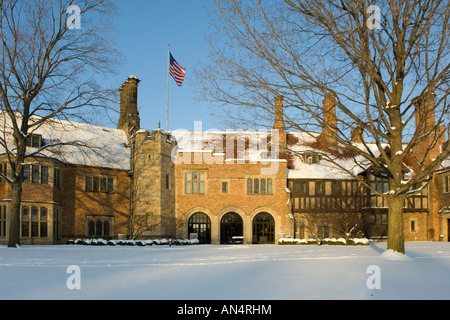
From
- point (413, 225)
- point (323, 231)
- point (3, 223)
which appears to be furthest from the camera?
point (413, 225)

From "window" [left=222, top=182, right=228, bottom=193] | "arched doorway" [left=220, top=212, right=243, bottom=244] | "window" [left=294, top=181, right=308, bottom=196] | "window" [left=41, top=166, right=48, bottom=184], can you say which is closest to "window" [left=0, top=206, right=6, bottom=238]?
"window" [left=41, top=166, right=48, bottom=184]

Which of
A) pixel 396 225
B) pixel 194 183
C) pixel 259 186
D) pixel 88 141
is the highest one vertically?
pixel 88 141

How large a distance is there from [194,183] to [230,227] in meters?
4.02

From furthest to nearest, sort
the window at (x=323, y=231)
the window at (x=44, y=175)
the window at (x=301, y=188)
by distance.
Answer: the window at (x=301, y=188)
the window at (x=323, y=231)
the window at (x=44, y=175)

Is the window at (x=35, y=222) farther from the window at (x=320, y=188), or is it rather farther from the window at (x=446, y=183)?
the window at (x=446, y=183)

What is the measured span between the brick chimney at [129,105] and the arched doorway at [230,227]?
367 inches

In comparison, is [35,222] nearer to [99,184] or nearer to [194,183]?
[99,184]

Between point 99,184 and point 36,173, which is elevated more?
point 36,173

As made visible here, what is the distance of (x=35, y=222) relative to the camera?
88.4 feet

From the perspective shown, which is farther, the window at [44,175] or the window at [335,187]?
the window at [335,187]

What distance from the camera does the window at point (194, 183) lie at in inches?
1331

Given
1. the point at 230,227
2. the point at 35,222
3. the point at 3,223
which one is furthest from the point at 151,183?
the point at 3,223

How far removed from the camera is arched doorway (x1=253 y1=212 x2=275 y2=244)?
33938 mm

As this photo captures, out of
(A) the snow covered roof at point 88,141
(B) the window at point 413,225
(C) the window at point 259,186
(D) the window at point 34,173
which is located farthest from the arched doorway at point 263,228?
(D) the window at point 34,173
